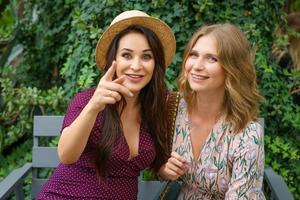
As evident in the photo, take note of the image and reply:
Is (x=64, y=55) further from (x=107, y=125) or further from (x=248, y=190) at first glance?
(x=248, y=190)

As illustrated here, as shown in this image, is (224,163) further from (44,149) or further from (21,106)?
(21,106)

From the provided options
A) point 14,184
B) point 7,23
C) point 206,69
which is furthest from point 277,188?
point 7,23

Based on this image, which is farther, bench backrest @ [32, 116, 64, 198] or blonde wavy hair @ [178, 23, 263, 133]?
bench backrest @ [32, 116, 64, 198]

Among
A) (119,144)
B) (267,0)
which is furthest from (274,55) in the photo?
(119,144)

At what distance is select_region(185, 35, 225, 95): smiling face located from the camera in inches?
86.3

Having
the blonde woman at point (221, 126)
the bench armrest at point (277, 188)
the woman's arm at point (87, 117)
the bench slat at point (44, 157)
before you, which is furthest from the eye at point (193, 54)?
the bench slat at point (44, 157)

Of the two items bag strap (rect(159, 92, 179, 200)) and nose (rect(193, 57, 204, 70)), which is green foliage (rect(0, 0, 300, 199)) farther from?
nose (rect(193, 57, 204, 70))

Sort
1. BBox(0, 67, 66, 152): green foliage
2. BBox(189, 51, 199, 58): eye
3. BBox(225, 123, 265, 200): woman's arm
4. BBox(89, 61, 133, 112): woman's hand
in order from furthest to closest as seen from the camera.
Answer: BBox(0, 67, 66, 152): green foliage
BBox(189, 51, 199, 58): eye
BBox(225, 123, 265, 200): woman's arm
BBox(89, 61, 133, 112): woman's hand

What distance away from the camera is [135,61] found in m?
2.22

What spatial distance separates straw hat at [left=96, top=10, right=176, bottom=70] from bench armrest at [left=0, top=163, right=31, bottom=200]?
79cm

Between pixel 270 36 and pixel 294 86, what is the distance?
1.40 ft

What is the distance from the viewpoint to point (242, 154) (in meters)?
2.16

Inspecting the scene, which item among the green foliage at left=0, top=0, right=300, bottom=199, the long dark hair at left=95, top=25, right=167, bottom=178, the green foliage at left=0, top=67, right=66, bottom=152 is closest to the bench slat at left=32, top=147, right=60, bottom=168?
the green foliage at left=0, top=0, right=300, bottom=199

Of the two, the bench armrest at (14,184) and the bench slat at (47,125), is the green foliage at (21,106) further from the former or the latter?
the bench armrest at (14,184)
